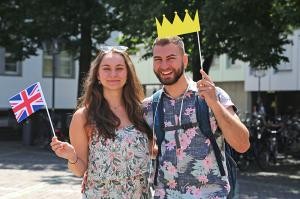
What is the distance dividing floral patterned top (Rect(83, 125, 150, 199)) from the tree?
10.0m

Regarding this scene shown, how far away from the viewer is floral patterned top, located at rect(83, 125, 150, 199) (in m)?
3.99

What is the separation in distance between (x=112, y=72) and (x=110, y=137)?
44 cm

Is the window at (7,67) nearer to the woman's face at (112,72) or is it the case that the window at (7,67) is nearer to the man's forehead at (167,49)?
the woman's face at (112,72)

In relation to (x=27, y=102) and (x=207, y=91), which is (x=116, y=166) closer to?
(x=207, y=91)

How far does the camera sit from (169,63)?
12.6 feet

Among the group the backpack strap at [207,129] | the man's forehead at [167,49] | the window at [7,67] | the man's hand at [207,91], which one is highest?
the window at [7,67]

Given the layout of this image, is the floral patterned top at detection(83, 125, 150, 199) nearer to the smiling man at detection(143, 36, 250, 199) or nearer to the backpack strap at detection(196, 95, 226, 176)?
the smiling man at detection(143, 36, 250, 199)

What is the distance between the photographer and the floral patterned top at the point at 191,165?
378 cm

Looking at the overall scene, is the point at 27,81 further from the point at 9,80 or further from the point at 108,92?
the point at 108,92

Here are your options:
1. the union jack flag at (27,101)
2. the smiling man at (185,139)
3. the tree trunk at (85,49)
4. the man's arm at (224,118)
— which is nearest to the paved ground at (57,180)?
the tree trunk at (85,49)

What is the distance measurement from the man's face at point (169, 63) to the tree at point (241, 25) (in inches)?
392

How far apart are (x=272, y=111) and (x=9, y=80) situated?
1574 cm

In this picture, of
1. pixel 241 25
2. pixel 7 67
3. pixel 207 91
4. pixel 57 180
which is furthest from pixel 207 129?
pixel 7 67

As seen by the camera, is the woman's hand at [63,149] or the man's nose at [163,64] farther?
the woman's hand at [63,149]
